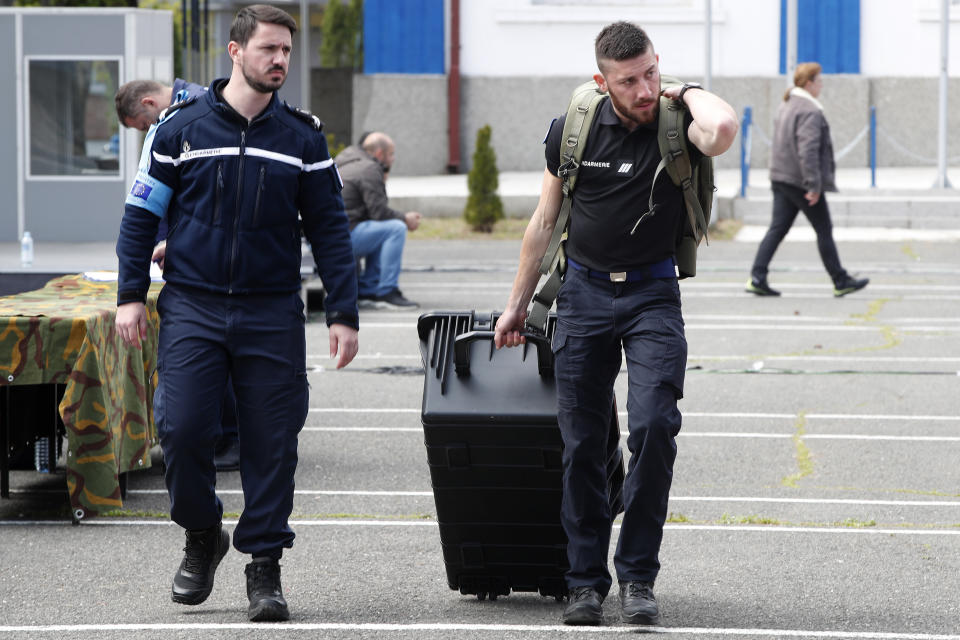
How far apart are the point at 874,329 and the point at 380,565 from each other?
759 cm

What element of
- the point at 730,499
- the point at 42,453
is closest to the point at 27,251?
the point at 42,453

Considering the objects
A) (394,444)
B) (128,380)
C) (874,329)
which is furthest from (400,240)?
(128,380)

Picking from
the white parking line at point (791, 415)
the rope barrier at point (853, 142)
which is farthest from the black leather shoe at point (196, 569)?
the rope barrier at point (853, 142)

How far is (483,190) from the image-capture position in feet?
72.3

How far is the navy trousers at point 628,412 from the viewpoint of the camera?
15.6 feet

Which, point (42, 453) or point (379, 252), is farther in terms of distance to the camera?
point (379, 252)

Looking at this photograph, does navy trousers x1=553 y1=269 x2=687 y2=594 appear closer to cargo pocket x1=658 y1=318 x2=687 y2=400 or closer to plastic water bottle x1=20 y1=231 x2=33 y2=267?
cargo pocket x1=658 y1=318 x2=687 y2=400

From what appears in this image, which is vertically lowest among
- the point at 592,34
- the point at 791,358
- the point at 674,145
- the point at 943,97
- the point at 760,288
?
the point at 791,358

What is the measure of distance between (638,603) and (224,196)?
1856 millimetres

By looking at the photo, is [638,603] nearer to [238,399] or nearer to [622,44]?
[238,399]

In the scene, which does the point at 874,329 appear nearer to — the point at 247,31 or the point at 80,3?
the point at 247,31

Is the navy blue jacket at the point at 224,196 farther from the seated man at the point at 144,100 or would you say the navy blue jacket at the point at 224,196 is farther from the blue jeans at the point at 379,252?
the blue jeans at the point at 379,252

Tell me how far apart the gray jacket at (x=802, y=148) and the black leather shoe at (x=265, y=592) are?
930cm

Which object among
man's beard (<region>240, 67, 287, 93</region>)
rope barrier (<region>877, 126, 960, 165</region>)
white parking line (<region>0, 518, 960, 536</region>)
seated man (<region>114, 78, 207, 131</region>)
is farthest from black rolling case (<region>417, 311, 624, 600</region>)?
rope barrier (<region>877, 126, 960, 165</region>)
